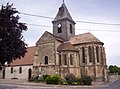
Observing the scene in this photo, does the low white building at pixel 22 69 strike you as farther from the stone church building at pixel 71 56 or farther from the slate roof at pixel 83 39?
the slate roof at pixel 83 39

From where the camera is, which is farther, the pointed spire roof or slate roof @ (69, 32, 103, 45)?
the pointed spire roof

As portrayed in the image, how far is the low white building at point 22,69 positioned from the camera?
136 feet

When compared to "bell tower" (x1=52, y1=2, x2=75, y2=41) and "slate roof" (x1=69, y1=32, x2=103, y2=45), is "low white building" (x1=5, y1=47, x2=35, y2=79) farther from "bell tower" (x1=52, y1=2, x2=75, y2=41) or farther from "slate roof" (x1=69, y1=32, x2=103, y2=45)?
"slate roof" (x1=69, y1=32, x2=103, y2=45)

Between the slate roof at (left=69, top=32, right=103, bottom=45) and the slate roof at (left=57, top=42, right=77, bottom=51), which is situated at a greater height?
the slate roof at (left=69, top=32, right=103, bottom=45)

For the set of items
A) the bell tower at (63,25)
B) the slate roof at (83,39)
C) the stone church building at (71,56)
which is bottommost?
the stone church building at (71,56)

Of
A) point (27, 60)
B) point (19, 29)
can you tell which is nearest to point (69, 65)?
point (27, 60)

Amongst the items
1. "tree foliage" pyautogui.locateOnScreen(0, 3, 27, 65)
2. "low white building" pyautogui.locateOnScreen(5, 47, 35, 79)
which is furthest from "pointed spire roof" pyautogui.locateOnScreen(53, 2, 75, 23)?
"tree foliage" pyautogui.locateOnScreen(0, 3, 27, 65)

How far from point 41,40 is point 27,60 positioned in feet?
21.4

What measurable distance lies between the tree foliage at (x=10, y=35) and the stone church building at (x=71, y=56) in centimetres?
1887

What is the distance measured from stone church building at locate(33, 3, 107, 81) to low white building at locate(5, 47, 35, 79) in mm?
2818

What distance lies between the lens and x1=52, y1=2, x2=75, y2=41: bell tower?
41562mm

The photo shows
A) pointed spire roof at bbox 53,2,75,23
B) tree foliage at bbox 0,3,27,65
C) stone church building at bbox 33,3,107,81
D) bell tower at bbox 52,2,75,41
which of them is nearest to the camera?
tree foliage at bbox 0,3,27,65

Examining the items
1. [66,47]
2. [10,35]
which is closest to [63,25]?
[66,47]

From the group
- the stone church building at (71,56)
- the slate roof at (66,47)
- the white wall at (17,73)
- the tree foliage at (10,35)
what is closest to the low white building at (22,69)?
the white wall at (17,73)
